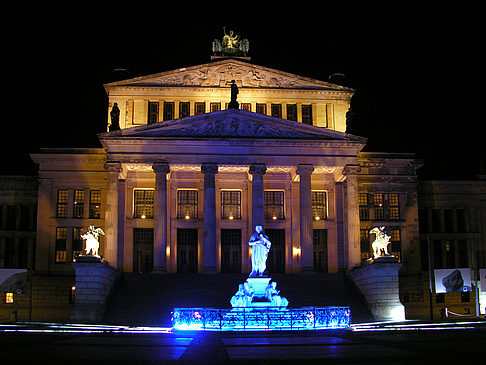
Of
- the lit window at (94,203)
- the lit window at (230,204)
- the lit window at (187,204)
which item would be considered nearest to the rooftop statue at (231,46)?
the lit window at (230,204)

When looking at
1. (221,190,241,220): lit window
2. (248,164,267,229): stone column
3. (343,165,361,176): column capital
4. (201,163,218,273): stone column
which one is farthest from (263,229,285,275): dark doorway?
(343,165,361,176): column capital

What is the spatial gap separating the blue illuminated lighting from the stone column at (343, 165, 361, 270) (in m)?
21.4

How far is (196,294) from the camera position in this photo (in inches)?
1720

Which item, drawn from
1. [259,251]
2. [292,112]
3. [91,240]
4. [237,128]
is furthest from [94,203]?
[259,251]

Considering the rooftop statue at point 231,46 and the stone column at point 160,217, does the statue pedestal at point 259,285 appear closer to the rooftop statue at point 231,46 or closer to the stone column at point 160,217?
the stone column at point 160,217

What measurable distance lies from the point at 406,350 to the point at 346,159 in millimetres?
32897

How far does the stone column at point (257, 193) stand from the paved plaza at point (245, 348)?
22661 millimetres

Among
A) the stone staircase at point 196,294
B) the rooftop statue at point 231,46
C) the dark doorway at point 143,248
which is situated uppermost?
the rooftop statue at point 231,46

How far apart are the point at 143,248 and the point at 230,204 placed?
888 centimetres

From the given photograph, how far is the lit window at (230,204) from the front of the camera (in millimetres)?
55969

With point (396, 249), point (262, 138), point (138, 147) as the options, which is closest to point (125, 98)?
point (138, 147)

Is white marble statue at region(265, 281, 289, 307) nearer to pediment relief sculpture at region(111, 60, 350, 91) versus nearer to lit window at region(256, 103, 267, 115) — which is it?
lit window at region(256, 103, 267, 115)

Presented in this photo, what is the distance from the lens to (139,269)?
5466cm

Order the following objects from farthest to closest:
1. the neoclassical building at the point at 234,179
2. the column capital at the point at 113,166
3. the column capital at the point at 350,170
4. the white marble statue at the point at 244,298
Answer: the column capital at the point at 350,170
the neoclassical building at the point at 234,179
the column capital at the point at 113,166
the white marble statue at the point at 244,298
